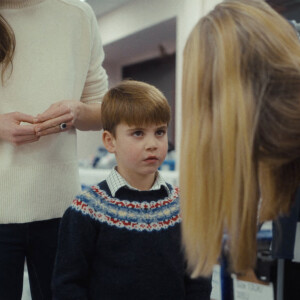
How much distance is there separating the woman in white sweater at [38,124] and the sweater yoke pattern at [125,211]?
10 centimetres

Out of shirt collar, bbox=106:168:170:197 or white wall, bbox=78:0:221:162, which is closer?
shirt collar, bbox=106:168:170:197

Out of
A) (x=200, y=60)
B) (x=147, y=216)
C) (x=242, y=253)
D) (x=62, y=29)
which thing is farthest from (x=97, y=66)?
(x=242, y=253)

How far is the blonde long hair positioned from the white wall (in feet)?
6.98

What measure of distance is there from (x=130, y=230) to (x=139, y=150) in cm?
20

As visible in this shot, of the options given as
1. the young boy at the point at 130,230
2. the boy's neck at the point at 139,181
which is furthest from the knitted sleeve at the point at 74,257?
the boy's neck at the point at 139,181

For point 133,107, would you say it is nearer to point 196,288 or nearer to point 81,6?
point 81,6

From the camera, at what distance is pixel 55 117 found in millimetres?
1013

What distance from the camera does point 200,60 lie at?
0.65m

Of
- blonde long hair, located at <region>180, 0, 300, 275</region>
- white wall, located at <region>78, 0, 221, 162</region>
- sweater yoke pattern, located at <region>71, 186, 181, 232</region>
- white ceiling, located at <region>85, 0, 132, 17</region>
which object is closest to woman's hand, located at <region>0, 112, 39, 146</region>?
sweater yoke pattern, located at <region>71, 186, 181, 232</region>

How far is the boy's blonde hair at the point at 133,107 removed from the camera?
108 cm

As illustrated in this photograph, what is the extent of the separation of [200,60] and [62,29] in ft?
1.92

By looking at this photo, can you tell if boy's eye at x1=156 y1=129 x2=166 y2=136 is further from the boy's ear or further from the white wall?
the white wall

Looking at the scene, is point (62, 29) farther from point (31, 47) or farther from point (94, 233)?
point (94, 233)

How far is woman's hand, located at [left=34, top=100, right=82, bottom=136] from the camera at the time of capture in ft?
3.30
